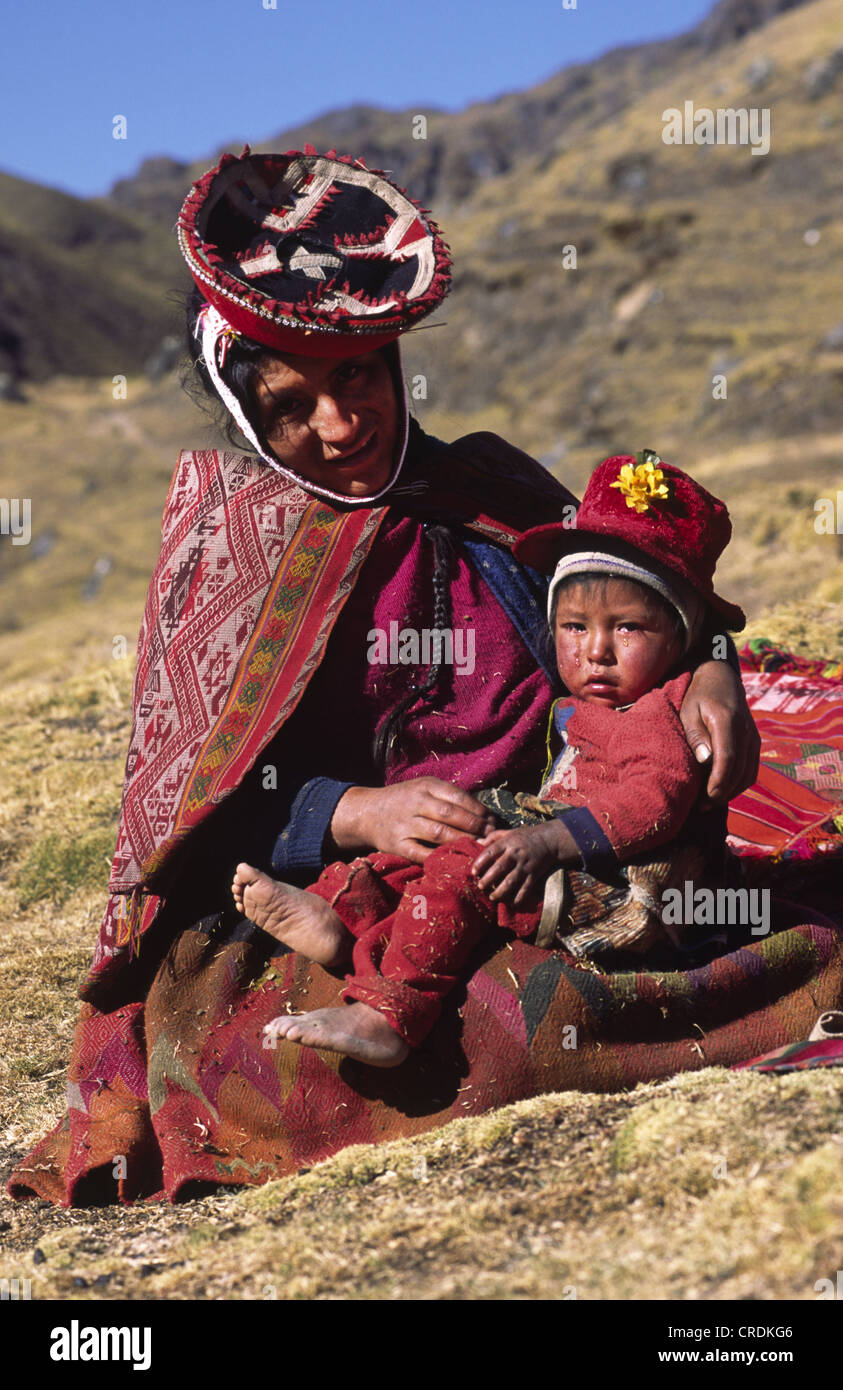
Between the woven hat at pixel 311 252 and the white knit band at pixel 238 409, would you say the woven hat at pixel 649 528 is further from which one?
the woven hat at pixel 311 252

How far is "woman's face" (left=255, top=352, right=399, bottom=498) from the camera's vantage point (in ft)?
11.6

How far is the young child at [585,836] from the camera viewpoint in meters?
3.11

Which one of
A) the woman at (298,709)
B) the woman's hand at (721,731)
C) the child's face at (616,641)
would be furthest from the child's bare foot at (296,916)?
the woman's hand at (721,731)

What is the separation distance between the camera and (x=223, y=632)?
3.64 m

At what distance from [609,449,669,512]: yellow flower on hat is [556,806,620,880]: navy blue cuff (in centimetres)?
76

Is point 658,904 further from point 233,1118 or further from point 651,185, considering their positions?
point 651,185

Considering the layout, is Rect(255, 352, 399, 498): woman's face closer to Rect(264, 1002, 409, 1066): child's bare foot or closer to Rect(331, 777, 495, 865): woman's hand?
Rect(331, 777, 495, 865): woman's hand

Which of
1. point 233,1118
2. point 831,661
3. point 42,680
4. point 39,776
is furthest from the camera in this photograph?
point 42,680

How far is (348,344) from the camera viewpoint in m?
3.49

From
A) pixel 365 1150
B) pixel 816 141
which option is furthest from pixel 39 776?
pixel 816 141

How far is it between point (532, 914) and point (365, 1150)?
2.24 ft

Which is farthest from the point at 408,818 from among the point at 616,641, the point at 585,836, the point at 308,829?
the point at 616,641

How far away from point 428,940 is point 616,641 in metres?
0.86

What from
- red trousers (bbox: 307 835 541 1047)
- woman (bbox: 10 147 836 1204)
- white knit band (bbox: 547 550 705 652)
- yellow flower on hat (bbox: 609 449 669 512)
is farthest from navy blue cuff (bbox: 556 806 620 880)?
yellow flower on hat (bbox: 609 449 669 512)
